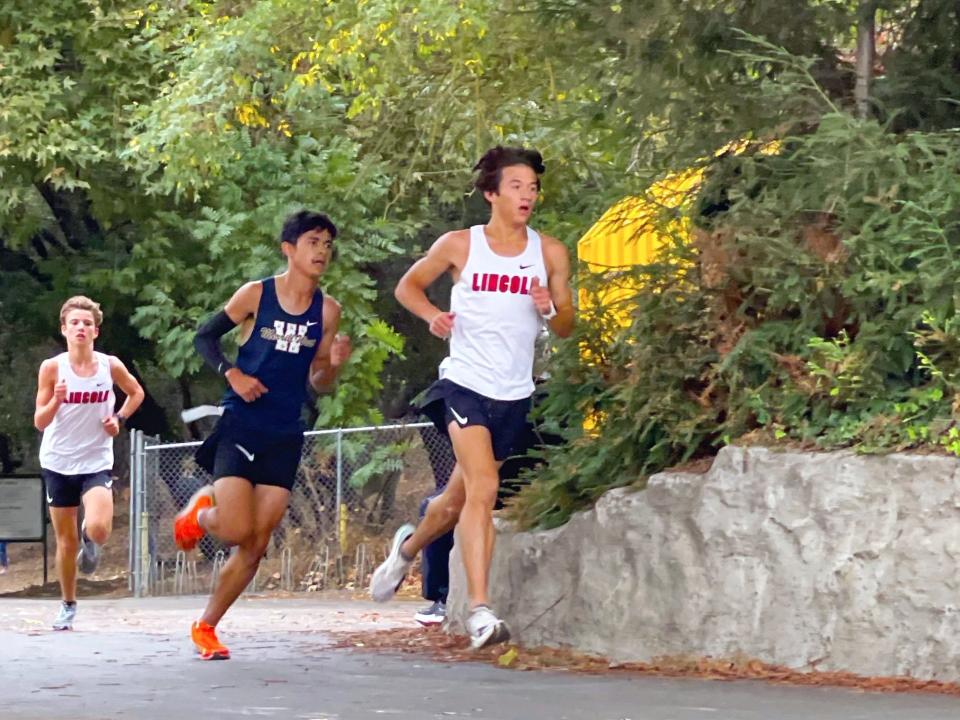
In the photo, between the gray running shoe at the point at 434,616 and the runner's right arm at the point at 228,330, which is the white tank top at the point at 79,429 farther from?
the runner's right arm at the point at 228,330

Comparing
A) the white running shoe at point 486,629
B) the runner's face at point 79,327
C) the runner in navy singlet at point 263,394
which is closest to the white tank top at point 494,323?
the runner in navy singlet at point 263,394

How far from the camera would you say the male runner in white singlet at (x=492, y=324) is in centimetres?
854

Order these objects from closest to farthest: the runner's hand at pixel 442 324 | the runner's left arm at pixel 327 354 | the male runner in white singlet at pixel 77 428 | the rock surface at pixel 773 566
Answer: the rock surface at pixel 773 566 < the runner's hand at pixel 442 324 < the runner's left arm at pixel 327 354 < the male runner in white singlet at pixel 77 428

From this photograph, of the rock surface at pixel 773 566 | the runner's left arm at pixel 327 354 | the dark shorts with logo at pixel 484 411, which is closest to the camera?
the rock surface at pixel 773 566

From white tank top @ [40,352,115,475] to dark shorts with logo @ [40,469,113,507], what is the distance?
0.04m

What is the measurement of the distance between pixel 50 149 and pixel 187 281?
2525 millimetres

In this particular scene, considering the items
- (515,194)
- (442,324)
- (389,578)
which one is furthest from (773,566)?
(389,578)

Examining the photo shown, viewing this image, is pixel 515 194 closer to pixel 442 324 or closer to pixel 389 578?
pixel 442 324

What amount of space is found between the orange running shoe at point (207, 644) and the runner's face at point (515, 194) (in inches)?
90.0

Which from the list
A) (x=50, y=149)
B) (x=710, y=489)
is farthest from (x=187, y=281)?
(x=710, y=489)

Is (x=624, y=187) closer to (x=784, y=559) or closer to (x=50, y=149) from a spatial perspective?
(x=784, y=559)

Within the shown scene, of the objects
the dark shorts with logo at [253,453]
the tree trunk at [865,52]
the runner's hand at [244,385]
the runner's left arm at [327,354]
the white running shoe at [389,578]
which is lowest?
the white running shoe at [389,578]

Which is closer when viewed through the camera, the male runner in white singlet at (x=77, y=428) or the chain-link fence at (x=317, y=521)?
the male runner in white singlet at (x=77, y=428)

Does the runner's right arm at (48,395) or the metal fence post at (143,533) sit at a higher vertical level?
the runner's right arm at (48,395)
